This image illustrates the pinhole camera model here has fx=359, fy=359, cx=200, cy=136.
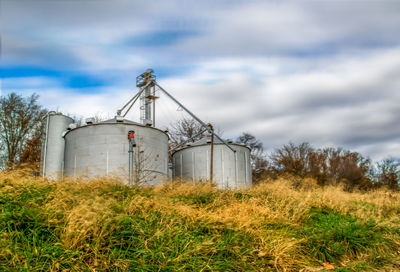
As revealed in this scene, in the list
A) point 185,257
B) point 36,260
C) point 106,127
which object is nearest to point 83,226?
point 36,260

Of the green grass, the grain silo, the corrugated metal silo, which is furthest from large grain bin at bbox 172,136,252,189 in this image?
the green grass

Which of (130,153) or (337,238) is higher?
(130,153)

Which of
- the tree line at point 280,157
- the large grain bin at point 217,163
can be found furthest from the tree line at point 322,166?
the large grain bin at point 217,163

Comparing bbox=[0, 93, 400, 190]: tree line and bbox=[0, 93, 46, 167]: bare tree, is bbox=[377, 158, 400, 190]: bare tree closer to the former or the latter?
bbox=[0, 93, 400, 190]: tree line

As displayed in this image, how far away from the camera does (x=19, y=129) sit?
28.9 m

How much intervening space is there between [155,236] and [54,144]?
45.2 ft

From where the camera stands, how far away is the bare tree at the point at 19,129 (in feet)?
92.8

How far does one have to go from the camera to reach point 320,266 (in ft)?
19.3

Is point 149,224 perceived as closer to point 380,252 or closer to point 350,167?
point 380,252

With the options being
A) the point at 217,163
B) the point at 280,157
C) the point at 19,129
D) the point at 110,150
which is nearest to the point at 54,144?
the point at 110,150

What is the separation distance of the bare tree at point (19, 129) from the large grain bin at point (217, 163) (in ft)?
47.3

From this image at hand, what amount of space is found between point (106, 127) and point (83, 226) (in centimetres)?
1082

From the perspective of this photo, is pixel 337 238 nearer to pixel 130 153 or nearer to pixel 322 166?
pixel 130 153

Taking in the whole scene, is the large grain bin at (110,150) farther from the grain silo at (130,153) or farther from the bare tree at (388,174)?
the bare tree at (388,174)
